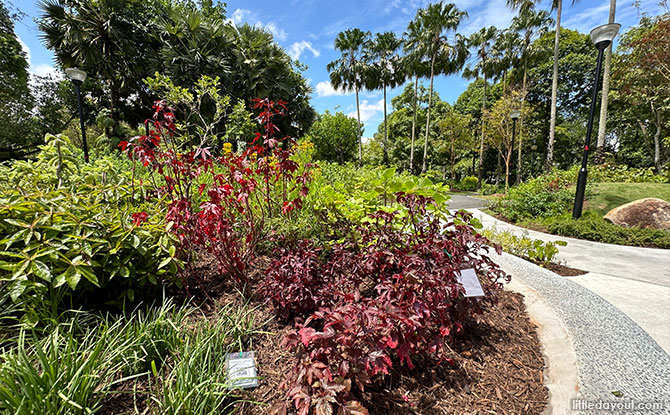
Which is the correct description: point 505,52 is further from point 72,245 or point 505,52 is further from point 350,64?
point 72,245

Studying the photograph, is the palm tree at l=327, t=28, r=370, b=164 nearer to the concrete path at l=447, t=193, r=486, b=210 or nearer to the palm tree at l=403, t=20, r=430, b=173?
the palm tree at l=403, t=20, r=430, b=173

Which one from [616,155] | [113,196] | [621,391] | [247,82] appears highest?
[247,82]

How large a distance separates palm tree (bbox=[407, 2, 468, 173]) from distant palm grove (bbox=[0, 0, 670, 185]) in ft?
0.22

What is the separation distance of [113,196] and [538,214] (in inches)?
333

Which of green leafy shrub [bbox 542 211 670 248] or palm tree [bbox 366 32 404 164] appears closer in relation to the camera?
green leafy shrub [bbox 542 211 670 248]

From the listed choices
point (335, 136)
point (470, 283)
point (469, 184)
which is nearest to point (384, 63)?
point (335, 136)

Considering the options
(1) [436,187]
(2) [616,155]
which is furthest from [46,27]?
(2) [616,155]

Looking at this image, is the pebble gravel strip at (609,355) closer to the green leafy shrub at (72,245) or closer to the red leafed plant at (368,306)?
the red leafed plant at (368,306)

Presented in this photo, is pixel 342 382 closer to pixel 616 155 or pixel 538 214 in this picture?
pixel 538 214

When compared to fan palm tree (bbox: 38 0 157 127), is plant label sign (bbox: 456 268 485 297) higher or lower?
lower

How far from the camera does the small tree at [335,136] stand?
69.4 feet

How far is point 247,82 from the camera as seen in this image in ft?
39.4

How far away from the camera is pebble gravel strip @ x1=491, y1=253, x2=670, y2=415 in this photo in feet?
4.08

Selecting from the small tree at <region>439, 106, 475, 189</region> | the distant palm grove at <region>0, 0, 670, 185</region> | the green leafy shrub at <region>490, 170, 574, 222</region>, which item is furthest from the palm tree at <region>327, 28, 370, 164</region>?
the green leafy shrub at <region>490, 170, 574, 222</region>
